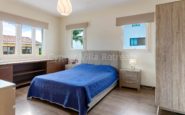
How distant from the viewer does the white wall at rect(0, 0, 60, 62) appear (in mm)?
3803

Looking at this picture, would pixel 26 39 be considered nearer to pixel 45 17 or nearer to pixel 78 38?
pixel 45 17

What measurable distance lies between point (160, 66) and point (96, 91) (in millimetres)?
1325

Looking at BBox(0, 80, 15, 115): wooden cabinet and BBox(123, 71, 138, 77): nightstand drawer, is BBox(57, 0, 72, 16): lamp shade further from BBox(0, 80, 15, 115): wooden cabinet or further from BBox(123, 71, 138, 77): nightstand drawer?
BBox(123, 71, 138, 77): nightstand drawer

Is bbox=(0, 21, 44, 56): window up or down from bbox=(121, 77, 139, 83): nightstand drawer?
up

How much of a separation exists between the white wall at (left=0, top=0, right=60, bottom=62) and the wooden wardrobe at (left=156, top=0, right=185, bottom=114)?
403cm

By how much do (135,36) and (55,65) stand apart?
122 inches

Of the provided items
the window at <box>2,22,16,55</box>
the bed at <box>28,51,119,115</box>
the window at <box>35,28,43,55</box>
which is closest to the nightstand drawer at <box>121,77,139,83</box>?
the bed at <box>28,51,119,115</box>

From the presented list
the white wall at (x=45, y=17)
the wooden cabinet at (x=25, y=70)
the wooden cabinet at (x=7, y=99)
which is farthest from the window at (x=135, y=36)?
the wooden cabinet at (x=7, y=99)

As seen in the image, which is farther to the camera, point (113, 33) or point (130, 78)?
point (113, 33)

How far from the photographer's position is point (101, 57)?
4410 millimetres

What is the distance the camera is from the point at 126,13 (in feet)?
13.4

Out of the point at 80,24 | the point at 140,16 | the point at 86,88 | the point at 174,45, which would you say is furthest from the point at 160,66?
the point at 80,24

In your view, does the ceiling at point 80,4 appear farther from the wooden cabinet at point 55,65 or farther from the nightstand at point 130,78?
the nightstand at point 130,78

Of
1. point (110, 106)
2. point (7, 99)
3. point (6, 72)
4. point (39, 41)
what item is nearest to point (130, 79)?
point (110, 106)
